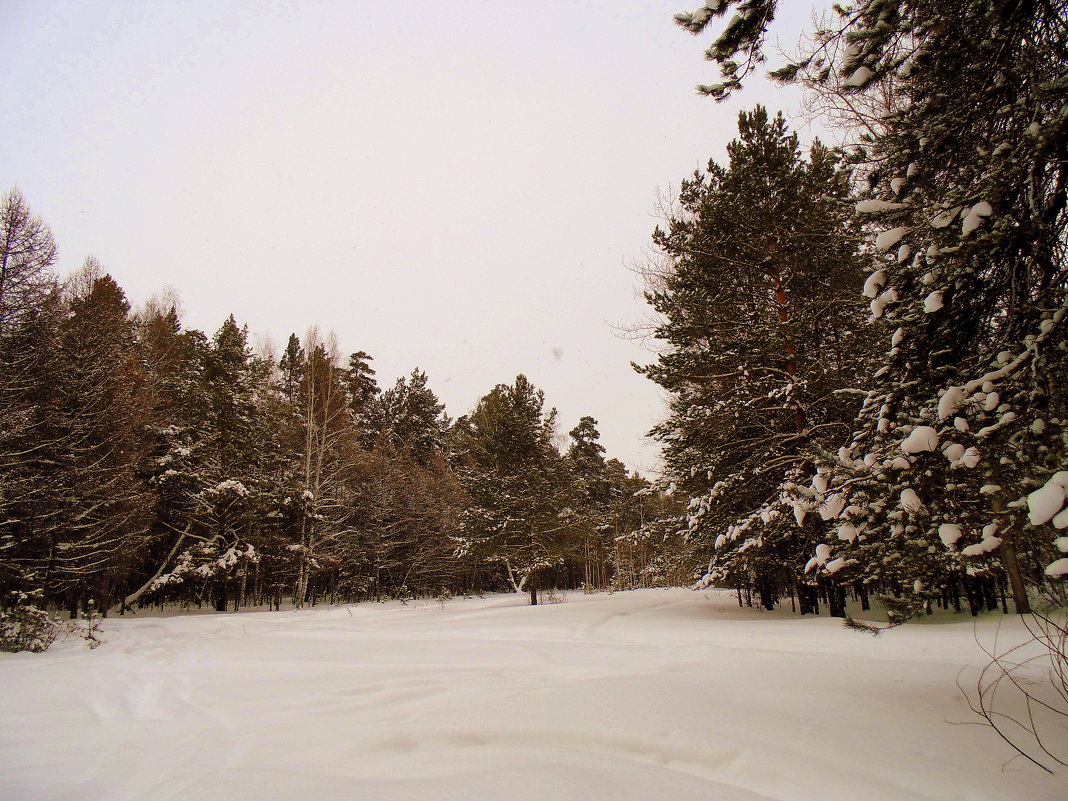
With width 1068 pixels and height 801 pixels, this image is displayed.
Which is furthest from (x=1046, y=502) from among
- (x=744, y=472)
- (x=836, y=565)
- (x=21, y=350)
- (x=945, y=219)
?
(x=21, y=350)

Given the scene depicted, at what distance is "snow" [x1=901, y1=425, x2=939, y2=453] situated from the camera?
8.85 ft

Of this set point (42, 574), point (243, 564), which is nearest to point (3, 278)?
point (42, 574)

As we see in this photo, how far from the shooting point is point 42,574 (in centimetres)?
1265

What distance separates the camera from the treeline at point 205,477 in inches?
484

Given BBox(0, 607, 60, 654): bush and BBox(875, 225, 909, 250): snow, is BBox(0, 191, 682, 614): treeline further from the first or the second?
BBox(875, 225, 909, 250): snow

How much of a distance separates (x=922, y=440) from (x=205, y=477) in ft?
68.4

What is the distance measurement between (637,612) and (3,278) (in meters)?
17.4

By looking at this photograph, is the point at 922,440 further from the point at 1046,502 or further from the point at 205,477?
the point at 205,477

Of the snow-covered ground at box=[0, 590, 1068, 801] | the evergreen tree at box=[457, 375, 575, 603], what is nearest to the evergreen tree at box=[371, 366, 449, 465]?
the evergreen tree at box=[457, 375, 575, 603]

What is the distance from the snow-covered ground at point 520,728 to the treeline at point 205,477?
725 centimetres

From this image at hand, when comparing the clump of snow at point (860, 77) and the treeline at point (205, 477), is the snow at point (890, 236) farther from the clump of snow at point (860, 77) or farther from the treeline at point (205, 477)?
the treeline at point (205, 477)

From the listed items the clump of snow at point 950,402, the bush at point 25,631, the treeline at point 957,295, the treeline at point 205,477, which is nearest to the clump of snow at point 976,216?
the treeline at point 957,295

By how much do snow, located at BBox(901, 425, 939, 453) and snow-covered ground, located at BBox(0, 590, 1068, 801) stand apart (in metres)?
1.59

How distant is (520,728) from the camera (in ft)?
10.4
